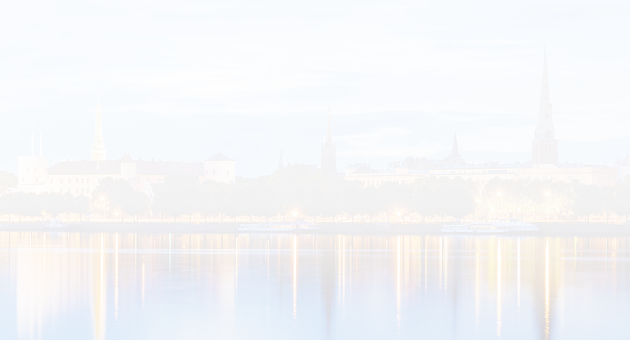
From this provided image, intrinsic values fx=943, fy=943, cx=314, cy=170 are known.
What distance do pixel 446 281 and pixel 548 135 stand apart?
12360 cm

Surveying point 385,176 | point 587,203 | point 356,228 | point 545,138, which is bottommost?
point 356,228

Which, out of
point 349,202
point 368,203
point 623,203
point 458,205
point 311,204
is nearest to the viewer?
point 623,203

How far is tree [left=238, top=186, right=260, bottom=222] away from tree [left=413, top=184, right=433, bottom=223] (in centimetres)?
1797

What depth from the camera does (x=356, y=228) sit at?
93.3m

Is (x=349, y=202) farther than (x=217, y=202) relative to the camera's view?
No

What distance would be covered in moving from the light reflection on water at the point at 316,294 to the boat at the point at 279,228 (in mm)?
33520

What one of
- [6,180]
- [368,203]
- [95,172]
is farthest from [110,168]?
[368,203]

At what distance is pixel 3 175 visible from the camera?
195500mm

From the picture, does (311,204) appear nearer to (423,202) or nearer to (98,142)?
(423,202)

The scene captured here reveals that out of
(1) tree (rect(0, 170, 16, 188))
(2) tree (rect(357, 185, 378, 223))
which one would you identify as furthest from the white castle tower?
(2) tree (rect(357, 185, 378, 223))

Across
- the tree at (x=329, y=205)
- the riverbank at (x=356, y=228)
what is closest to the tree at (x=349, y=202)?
the tree at (x=329, y=205)

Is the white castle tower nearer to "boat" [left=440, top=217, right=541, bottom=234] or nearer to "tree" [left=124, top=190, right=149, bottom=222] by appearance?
"tree" [left=124, top=190, right=149, bottom=222]

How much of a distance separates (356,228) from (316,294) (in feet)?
187

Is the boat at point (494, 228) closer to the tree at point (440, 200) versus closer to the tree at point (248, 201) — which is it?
the tree at point (440, 200)
